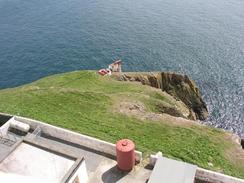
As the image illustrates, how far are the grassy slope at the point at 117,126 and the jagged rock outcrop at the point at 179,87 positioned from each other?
1701cm

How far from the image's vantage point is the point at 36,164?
806 inches

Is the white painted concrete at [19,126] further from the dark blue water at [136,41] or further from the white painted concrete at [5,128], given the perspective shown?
the dark blue water at [136,41]

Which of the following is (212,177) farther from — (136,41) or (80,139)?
(136,41)

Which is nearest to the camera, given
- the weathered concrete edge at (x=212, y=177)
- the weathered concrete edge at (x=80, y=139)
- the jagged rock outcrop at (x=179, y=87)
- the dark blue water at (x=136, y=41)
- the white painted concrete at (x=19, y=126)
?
the weathered concrete edge at (x=212, y=177)

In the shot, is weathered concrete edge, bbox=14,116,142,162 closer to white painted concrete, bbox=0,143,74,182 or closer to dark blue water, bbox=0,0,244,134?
white painted concrete, bbox=0,143,74,182

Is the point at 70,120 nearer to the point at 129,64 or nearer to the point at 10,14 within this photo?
the point at 129,64

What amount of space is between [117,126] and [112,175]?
8.02 m

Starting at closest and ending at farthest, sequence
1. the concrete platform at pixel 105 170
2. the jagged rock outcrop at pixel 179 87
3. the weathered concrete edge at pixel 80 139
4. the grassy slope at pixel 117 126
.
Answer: the concrete platform at pixel 105 170 → the weathered concrete edge at pixel 80 139 → the grassy slope at pixel 117 126 → the jagged rock outcrop at pixel 179 87

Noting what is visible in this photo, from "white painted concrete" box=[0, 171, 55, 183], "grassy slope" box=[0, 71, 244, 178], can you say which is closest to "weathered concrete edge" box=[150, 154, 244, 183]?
"grassy slope" box=[0, 71, 244, 178]

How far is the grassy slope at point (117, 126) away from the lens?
26.8 m

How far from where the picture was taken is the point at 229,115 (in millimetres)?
62906

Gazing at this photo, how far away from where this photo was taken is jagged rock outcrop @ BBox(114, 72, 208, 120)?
58531mm

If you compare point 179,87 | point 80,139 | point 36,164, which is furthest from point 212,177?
point 179,87

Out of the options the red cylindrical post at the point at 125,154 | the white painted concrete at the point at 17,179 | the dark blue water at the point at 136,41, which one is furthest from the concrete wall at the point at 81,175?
the dark blue water at the point at 136,41
